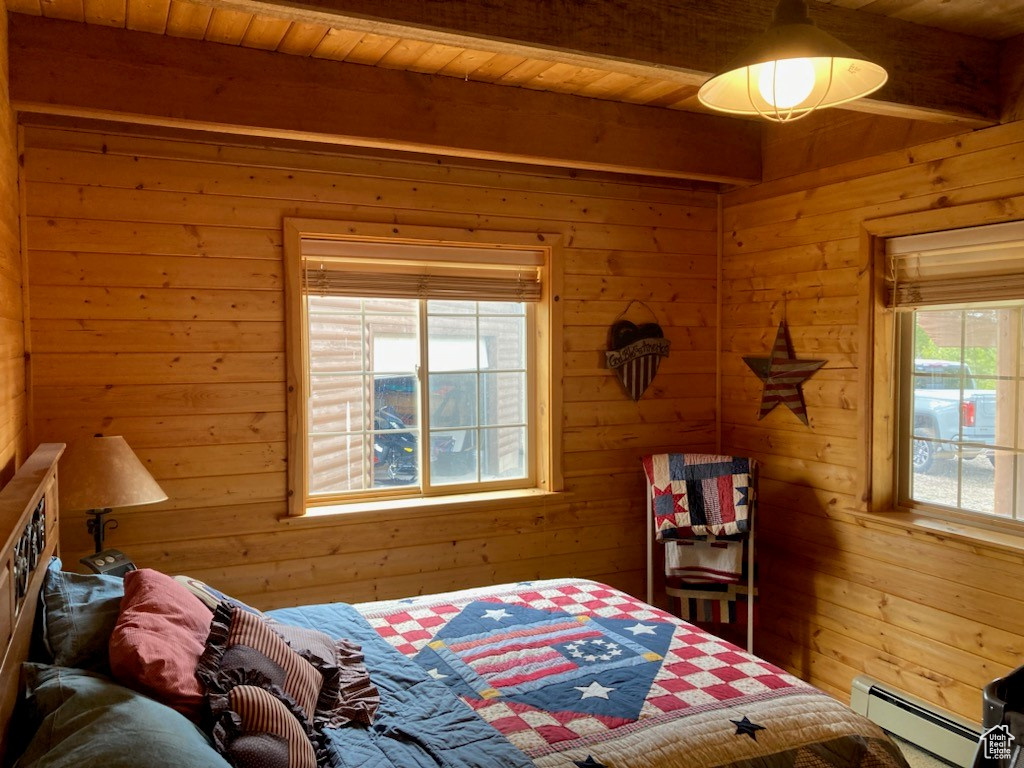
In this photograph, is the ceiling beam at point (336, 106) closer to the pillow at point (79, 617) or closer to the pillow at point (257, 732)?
the pillow at point (79, 617)

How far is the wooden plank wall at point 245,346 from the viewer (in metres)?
3.02

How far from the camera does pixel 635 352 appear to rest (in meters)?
4.04

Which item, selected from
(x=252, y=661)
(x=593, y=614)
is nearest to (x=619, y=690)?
(x=593, y=614)

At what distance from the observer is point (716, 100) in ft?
6.07

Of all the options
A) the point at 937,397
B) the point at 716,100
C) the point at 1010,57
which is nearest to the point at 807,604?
the point at 937,397

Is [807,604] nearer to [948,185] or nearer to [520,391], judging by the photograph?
[520,391]

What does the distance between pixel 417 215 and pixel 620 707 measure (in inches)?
90.5

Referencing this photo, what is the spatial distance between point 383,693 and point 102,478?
129 cm

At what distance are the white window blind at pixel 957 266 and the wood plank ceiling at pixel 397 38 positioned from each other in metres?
0.70

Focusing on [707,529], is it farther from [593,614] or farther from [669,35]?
[669,35]

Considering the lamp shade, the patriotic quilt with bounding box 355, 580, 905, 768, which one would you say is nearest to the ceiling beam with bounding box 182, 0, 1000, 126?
the lamp shade

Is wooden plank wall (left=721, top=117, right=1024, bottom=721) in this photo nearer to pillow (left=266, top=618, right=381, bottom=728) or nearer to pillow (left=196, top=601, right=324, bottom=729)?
pillow (left=266, top=618, right=381, bottom=728)

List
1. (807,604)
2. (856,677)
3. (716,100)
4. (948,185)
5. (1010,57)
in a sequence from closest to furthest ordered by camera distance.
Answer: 1. (716,100)
2. (1010,57)
3. (948,185)
4. (856,677)
5. (807,604)

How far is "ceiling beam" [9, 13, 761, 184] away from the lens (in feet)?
8.77
